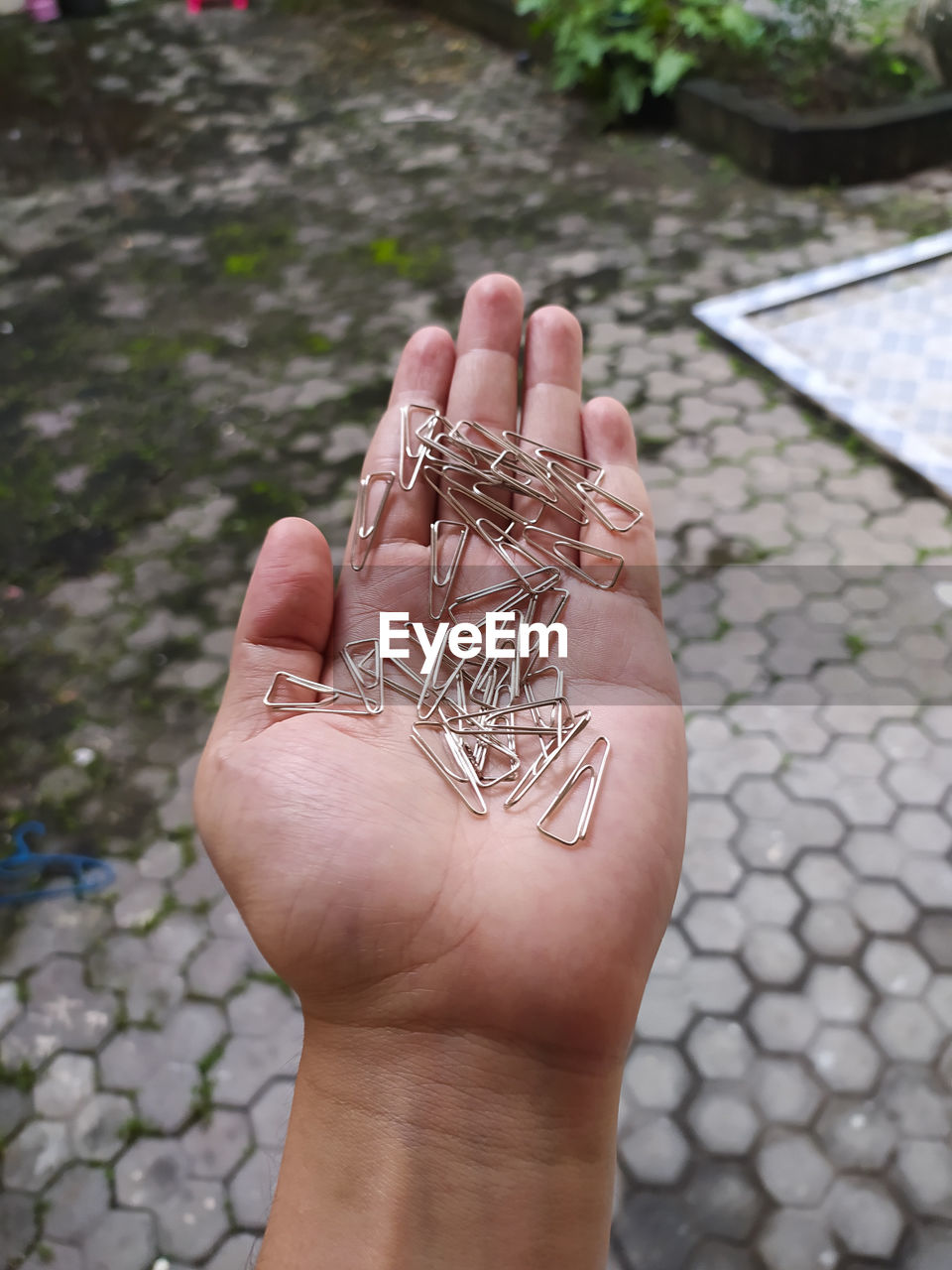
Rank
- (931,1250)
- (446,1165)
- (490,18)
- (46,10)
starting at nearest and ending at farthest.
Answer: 1. (446,1165)
2. (931,1250)
3. (490,18)
4. (46,10)

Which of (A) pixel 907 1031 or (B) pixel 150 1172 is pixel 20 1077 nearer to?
(B) pixel 150 1172

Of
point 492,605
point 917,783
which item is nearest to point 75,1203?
point 492,605

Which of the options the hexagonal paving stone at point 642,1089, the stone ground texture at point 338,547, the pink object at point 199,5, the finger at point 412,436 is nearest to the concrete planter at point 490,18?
the stone ground texture at point 338,547

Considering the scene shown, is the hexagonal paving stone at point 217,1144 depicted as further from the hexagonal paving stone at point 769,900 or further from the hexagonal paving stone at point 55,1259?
the hexagonal paving stone at point 769,900

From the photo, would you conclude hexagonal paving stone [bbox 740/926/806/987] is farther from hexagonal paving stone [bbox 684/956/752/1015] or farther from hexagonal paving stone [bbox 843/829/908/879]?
hexagonal paving stone [bbox 843/829/908/879]

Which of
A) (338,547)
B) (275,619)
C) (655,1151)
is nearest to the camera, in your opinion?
(275,619)

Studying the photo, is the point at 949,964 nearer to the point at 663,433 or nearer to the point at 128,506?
the point at 663,433
